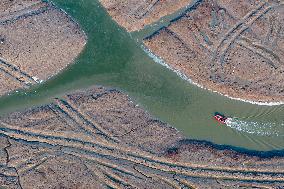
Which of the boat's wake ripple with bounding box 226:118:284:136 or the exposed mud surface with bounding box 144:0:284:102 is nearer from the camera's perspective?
the boat's wake ripple with bounding box 226:118:284:136

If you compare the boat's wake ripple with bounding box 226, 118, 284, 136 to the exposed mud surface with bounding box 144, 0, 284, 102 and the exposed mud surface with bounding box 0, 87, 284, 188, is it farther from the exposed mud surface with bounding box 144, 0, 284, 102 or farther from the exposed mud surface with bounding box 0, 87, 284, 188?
the exposed mud surface with bounding box 0, 87, 284, 188

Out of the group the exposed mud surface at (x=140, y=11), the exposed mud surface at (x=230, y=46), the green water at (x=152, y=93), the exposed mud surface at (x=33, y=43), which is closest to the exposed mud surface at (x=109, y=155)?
the green water at (x=152, y=93)

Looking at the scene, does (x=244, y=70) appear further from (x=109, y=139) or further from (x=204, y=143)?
(x=109, y=139)

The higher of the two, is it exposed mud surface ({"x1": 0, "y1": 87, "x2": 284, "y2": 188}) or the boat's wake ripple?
the boat's wake ripple

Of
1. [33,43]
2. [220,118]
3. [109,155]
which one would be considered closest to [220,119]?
[220,118]

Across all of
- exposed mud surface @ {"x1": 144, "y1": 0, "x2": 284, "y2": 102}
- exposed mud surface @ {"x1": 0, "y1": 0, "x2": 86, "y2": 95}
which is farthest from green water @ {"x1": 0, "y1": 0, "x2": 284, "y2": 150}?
exposed mud surface @ {"x1": 144, "y1": 0, "x2": 284, "y2": 102}

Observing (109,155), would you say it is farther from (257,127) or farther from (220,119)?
(257,127)

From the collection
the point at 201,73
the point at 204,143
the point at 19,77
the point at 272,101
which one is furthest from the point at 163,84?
the point at 19,77
